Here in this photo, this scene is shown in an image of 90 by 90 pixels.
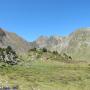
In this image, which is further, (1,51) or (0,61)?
(1,51)

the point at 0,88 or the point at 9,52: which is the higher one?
the point at 9,52

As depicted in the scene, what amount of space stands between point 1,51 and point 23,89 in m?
131

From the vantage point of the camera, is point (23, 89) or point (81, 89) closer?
Result: point (23, 89)

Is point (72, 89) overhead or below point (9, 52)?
below

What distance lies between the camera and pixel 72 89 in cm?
6588

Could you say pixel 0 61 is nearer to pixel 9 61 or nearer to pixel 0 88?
pixel 9 61

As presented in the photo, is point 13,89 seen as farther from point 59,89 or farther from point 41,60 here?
point 41,60

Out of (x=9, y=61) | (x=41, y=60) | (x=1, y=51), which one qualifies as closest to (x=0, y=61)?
(x=9, y=61)

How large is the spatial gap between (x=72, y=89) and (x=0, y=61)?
104654 mm

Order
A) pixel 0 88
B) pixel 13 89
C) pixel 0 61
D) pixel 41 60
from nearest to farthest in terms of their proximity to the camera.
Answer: pixel 0 88 < pixel 13 89 < pixel 0 61 < pixel 41 60

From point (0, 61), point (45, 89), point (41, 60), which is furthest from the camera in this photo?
point (41, 60)

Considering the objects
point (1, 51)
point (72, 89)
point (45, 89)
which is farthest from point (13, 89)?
point (1, 51)

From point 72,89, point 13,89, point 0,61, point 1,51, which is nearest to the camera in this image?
point 13,89

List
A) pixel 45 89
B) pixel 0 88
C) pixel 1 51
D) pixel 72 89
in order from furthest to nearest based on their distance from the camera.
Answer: pixel 1 51, pixel 72 89, pixel 45 89, pixel 0 88
